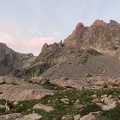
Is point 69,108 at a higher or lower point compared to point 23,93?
lower

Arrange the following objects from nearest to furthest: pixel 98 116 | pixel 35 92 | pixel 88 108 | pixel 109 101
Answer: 1. pixel 98 116
2. pixel 88 108
3. pixel 109 101
4. pixel 35 92

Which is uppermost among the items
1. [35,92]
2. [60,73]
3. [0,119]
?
[60,73]

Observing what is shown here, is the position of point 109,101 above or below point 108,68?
below

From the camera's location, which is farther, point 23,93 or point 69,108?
point 23,93

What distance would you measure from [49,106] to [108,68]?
15373 cm

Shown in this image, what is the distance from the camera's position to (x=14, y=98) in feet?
118

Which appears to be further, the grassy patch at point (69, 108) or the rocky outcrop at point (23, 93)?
the rocky outcrop at point (23, 93)

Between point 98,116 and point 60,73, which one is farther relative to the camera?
point 60,73

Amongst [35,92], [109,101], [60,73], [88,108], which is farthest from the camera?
[60,73]

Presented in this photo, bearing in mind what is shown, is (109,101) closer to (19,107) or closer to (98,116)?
(98,116)

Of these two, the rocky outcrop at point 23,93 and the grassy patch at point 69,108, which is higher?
the rocky outcrop at point 23,93

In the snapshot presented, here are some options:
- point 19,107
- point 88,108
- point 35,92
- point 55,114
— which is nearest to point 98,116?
point 88,108

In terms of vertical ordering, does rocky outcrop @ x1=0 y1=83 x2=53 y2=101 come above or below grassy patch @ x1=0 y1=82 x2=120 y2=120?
above

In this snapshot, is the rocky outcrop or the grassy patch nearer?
the grassy patch
